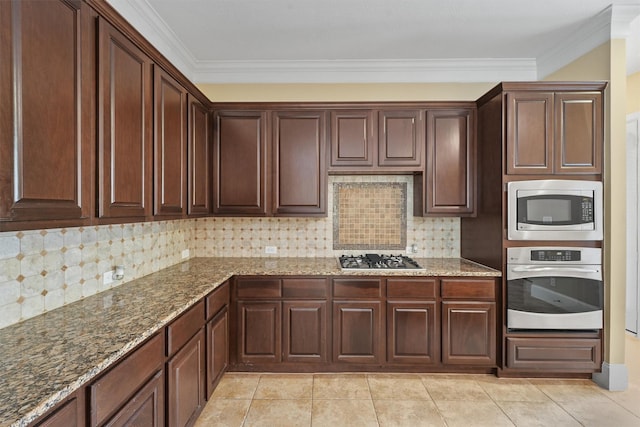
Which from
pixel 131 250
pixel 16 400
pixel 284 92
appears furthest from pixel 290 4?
pixel 16 400

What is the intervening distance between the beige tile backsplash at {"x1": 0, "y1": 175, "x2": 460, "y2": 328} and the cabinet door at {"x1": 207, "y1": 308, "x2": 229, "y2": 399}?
2.30ft

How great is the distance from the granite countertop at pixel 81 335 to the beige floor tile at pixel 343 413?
118cm

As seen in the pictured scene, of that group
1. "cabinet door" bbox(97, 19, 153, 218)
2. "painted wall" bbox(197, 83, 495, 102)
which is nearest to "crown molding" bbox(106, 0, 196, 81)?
"painted wall" bbox(197, 83, 495, 102)

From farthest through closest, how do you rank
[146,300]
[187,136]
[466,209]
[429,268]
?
1. [466,209]
2. [429,268]
3. [187,136]
4. [146,300]

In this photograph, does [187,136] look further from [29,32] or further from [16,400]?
[16,400]

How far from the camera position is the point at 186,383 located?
197cm

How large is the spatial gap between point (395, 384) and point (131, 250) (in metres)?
2.35

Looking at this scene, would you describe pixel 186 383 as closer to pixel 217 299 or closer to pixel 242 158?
pixel 217 299

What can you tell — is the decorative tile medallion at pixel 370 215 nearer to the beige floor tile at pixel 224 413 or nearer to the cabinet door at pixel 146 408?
the beige floor tile at pixel 224 413

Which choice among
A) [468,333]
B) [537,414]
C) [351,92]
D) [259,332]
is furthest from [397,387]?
[351,92]

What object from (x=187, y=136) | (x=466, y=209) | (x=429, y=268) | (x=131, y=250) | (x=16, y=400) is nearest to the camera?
(x=16, y=400)

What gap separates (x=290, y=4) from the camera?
8.03 ft

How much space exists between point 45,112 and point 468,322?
3.11 metres

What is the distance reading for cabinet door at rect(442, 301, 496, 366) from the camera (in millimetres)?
2816
